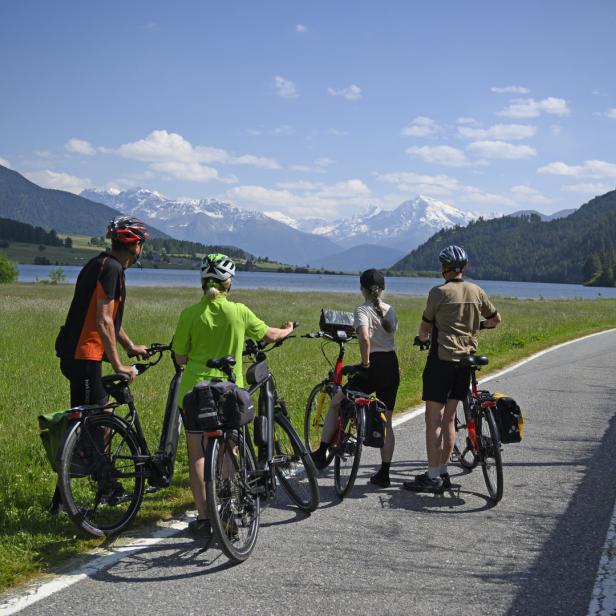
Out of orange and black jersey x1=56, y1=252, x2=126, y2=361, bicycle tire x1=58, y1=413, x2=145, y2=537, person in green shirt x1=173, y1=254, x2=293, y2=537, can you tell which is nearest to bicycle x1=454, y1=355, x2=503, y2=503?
person in green shirt x1=173, y1=254, x2=293, y2=537

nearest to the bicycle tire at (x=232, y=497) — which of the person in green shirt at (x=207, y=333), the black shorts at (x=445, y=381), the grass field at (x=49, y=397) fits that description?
the person in green shirt at (x=207, y=333)

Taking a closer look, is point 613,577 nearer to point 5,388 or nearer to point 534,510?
point 534,510

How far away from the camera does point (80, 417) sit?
16.9 ft

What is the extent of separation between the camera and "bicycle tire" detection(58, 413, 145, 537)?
508 centimetres

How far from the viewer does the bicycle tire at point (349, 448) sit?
630cm

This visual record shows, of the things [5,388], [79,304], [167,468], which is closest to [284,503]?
[167,468]

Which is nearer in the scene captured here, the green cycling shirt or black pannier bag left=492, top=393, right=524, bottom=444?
the green cycling shirt

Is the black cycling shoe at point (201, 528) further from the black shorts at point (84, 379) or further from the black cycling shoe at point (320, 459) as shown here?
the black cycling shoe at point (320, 459)

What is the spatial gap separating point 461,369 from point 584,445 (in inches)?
128

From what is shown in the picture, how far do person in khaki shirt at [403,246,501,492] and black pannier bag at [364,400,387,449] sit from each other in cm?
51

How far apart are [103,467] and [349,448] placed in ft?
7.82

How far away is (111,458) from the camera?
17.6 feet

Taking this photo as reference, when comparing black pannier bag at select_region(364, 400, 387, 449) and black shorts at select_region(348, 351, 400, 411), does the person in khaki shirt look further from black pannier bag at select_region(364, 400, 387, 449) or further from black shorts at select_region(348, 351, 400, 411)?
black pannier bag at select_region(364, 400, 387, 449)

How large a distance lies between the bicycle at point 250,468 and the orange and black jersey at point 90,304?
3.86 feet
